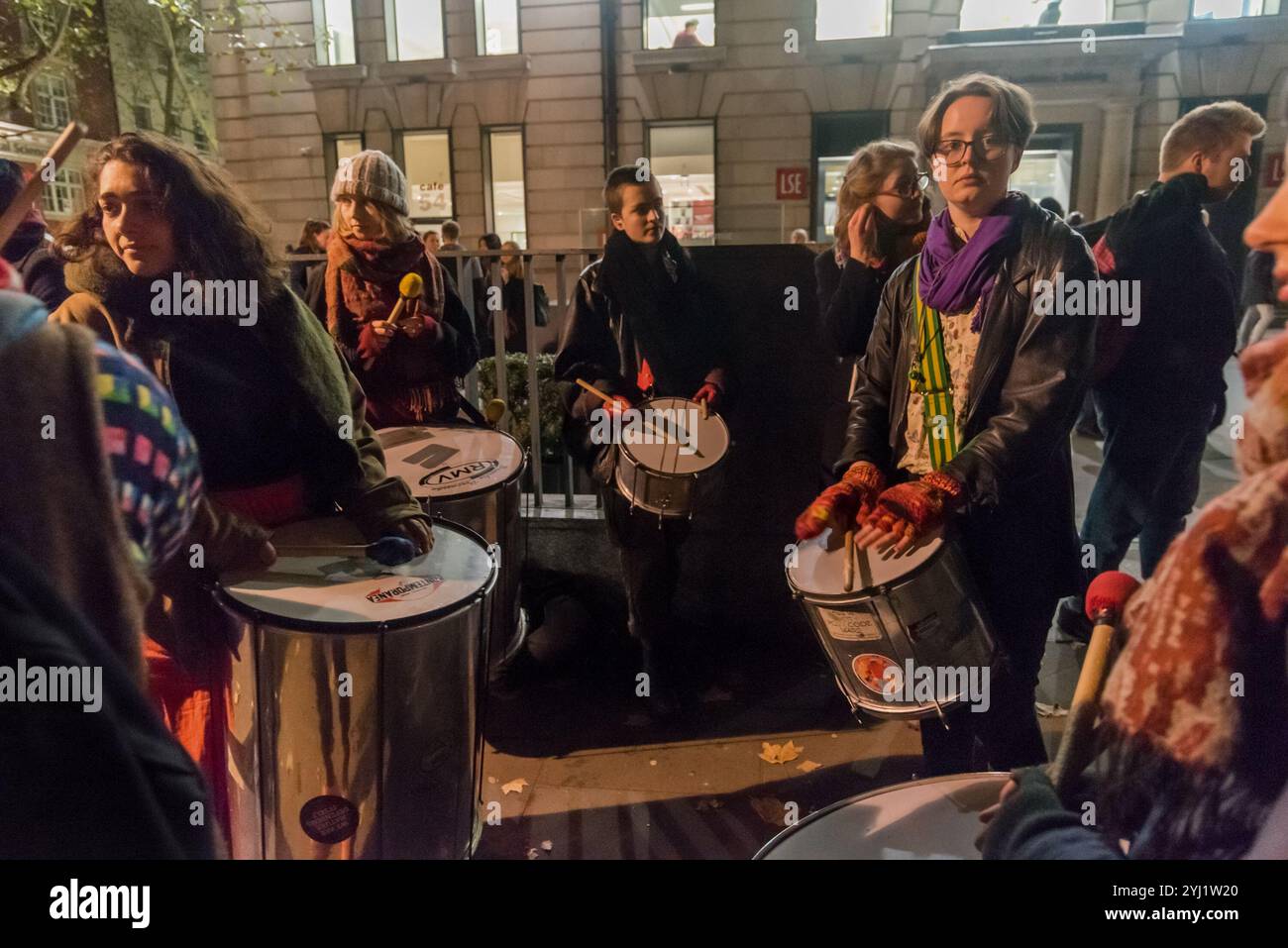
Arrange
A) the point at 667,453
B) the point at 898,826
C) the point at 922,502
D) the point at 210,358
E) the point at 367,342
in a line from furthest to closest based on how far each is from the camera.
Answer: the point at 667,453 < the point at 367,342 < the point at 922,502 < the point at 210,358 < the point at 898,826

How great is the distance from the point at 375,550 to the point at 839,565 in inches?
35.0

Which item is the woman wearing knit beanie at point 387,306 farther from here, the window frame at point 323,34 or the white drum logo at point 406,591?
the white drum logo at point 406,591

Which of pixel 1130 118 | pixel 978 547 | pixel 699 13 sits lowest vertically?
pixel 978 547

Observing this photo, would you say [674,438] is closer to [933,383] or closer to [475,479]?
[475,479]

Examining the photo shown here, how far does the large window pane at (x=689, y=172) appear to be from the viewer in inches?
64.2

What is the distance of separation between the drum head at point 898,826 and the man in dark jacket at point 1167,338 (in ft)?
1.76

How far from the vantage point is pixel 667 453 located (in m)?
2.16

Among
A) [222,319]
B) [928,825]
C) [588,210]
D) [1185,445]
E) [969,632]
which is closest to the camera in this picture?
[928,825]

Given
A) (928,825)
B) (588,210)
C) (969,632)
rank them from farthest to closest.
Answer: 1. (588,210)
2. (969,632)
3. (928,825)

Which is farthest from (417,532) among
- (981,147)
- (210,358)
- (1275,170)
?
(1275,170)

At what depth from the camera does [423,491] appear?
1.91 meters

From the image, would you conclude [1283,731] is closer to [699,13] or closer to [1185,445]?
[1185,445]
